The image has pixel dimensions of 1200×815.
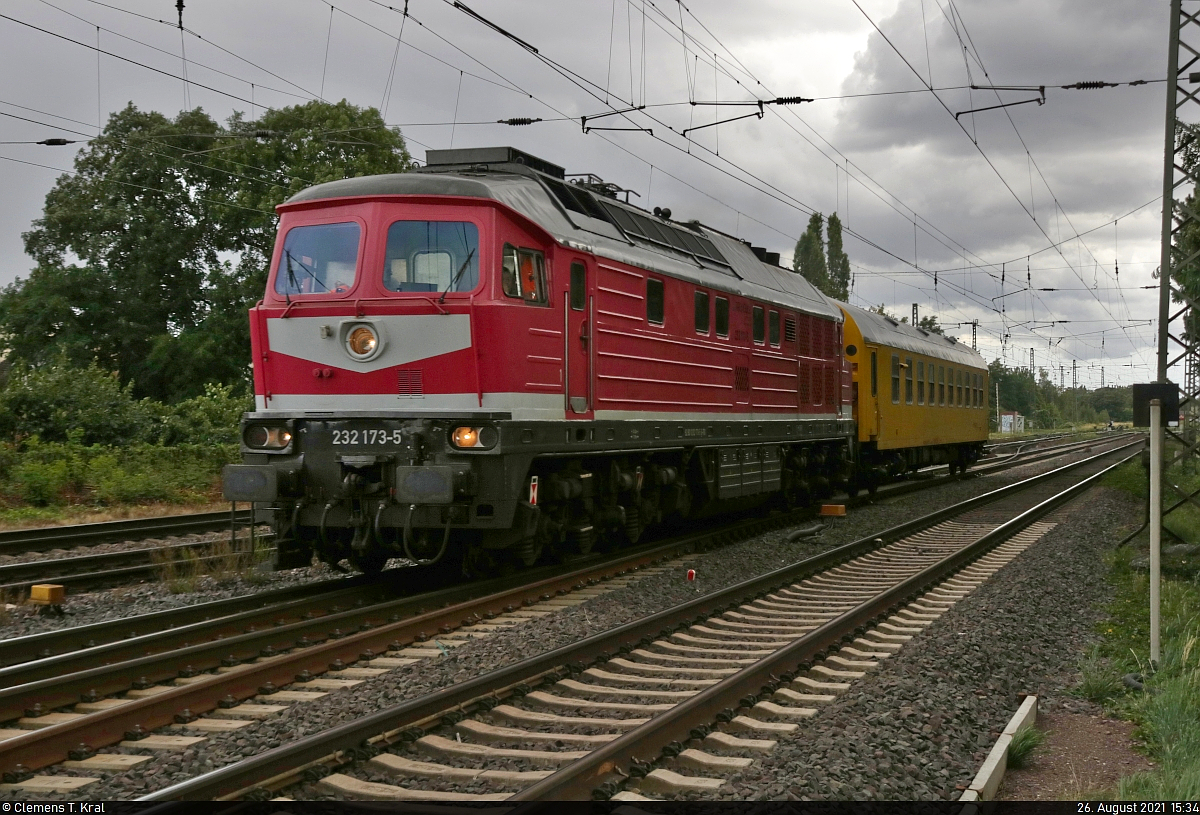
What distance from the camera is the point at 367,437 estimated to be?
31.1ft

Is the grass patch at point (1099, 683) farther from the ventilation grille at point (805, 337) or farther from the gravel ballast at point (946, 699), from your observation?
the ventilation grille at point (805, 337)

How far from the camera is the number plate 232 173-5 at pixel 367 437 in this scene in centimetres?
941

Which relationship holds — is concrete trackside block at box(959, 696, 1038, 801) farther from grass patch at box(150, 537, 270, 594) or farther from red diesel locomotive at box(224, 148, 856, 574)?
grass patch at box(150, 537, 270, 594)

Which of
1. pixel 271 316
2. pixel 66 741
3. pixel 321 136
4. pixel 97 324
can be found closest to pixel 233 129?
pixel 321 136

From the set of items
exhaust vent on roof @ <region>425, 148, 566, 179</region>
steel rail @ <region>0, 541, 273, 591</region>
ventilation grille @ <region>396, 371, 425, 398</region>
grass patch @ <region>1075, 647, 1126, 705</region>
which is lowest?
grass patch @ <region>1075, 647, 1126, 705</region>

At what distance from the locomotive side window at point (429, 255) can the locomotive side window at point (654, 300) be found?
316 cm

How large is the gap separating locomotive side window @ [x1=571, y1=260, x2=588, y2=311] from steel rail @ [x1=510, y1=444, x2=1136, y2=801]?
159 inches

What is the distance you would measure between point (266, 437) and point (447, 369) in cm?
189

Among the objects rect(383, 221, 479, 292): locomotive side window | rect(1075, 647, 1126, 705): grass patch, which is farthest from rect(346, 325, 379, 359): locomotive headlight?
rect(1075, 647, 1126, 705): grass patch

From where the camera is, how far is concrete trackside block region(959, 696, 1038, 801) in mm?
5000

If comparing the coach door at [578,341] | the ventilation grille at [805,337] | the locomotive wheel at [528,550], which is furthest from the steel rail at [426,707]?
the ventilation grille at [805,337]

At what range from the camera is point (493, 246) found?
9648 millimetres

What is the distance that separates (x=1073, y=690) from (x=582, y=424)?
519 centimetres

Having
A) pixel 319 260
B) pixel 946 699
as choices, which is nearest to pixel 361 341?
pixel 319 260
